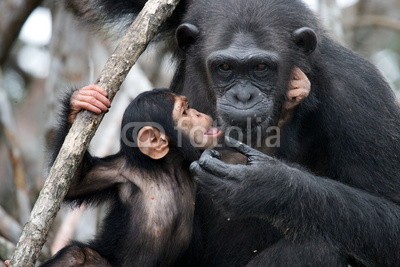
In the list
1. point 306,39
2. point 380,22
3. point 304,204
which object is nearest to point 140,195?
point 304,204

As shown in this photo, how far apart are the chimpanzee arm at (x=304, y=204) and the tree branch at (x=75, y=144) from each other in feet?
3.40

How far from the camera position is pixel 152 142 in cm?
948

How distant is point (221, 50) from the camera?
9562 millimetres

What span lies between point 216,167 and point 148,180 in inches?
39.6

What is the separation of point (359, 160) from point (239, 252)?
1.50 metres

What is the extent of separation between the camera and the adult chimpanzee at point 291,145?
29.9 feet

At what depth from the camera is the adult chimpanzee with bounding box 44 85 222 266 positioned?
370 inches

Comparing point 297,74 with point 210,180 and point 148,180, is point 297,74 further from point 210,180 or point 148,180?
point 148,180

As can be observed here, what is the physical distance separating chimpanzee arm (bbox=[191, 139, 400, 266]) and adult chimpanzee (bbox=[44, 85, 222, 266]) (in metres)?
0.69

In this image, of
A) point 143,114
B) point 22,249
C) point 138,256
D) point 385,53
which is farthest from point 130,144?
point 385,53

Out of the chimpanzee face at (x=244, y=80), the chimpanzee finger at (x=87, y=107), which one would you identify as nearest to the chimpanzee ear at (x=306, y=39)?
the chimpanzee face at (x=244, y=80)

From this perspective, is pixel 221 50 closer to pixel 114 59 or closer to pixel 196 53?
A: pixel 196 53

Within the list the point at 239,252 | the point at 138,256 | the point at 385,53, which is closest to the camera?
the point at 138,256

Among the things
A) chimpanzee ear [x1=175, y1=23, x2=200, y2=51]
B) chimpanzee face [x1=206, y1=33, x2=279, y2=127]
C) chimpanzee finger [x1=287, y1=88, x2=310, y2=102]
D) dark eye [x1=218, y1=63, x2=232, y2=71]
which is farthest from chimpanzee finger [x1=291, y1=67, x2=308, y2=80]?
chimpanzee ear [x1=175, y1=23, x2=200, y2=51]
